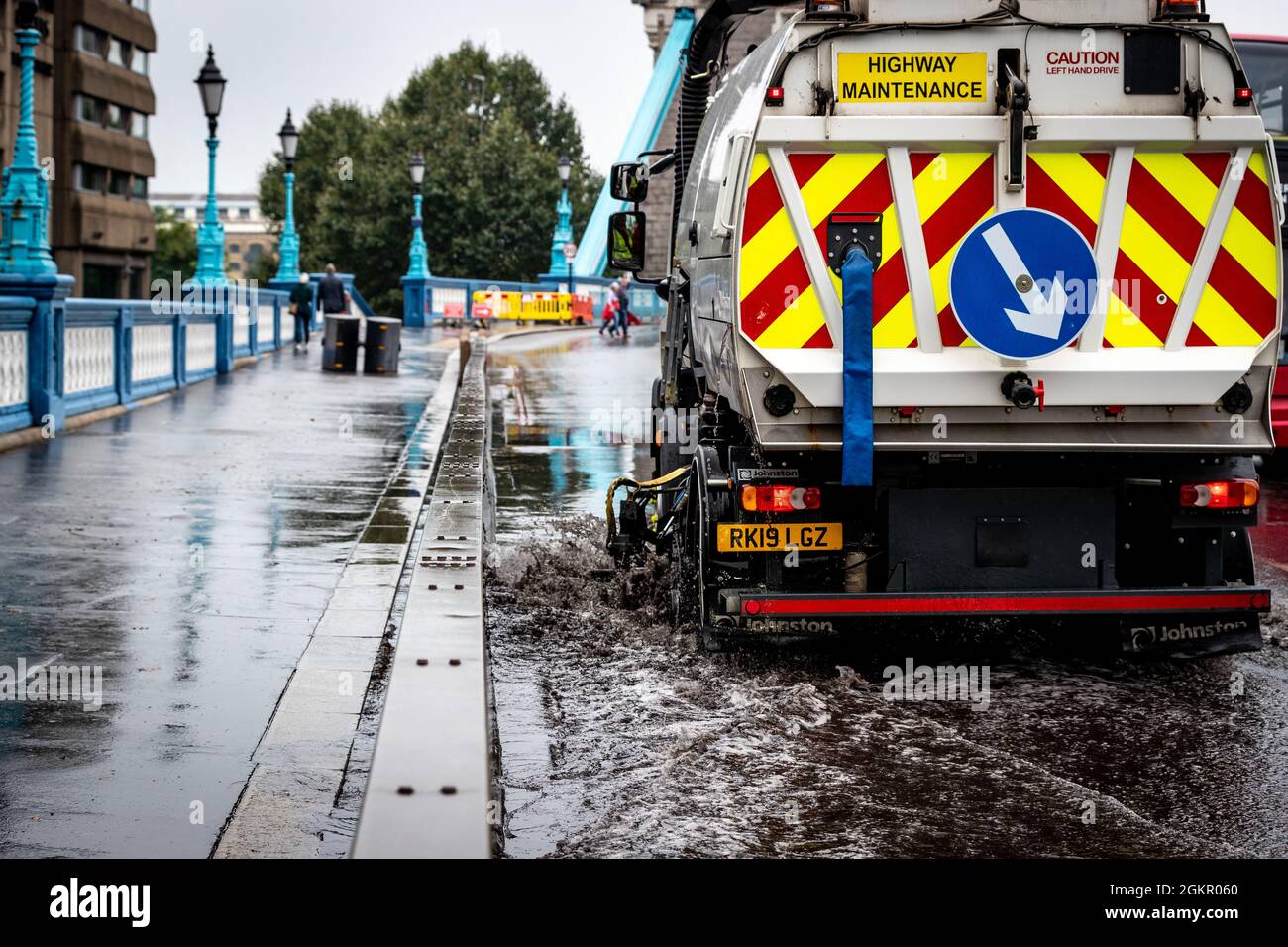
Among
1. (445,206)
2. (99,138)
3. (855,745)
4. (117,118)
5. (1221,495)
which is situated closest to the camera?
(855,745)

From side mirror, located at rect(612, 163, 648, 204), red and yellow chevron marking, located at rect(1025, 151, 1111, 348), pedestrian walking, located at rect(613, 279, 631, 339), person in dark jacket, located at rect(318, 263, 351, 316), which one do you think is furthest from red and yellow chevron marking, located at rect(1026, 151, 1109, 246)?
pedestrian walking, located at rect(613, 279, 631, 339)

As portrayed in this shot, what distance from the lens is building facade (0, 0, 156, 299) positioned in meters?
74.2

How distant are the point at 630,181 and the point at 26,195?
9.27 metres

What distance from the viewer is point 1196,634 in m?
7.11

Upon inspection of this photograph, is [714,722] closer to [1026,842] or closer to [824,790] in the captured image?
[824,790]

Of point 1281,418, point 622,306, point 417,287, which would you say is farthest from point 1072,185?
point 417,287

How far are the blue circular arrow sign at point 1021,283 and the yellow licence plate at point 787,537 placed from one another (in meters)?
1.02

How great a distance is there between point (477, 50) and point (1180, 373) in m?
107

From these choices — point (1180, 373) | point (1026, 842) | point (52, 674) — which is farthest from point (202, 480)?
point (1026, 842)

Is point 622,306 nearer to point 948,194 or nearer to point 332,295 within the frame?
point 332,295

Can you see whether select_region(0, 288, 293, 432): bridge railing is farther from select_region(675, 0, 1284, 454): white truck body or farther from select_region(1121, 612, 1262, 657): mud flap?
select_region(1121, 612, 1262, 657): mud flap

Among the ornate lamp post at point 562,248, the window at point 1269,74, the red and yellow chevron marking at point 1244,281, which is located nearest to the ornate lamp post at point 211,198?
the window at point 1269,74

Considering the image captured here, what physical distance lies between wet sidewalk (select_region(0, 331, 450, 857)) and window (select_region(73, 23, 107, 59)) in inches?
2553

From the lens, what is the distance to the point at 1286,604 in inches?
349
